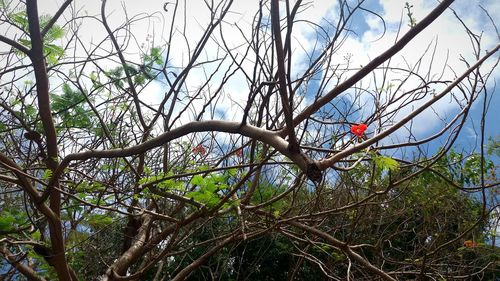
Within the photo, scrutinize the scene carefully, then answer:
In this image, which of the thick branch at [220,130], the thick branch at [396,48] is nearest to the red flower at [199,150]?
the thick branch at [220,130]

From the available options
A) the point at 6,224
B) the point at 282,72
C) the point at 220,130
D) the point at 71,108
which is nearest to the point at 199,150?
the point at 71,108

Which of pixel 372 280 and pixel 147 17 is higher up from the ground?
pixel 147 17

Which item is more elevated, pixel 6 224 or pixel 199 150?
pixel 199 150

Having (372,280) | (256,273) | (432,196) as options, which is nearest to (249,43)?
(372,280)

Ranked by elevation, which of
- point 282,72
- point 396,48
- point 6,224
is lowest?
point 6,224

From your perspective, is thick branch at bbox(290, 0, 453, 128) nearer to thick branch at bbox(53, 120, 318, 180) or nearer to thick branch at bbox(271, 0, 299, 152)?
thick branch at bbox(53, 120, 318, 180)

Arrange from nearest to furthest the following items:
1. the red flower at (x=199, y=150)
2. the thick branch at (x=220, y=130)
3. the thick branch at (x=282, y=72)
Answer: the thick branch at (x=282, y=72)
the thick branch at (x=220, y=130)
the red flower at (x=199, y=150)

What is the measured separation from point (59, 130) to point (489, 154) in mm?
6574

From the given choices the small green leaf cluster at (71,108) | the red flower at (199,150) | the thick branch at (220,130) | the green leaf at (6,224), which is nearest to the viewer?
the thick branch at (220,130)

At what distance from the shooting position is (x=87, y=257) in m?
5.20

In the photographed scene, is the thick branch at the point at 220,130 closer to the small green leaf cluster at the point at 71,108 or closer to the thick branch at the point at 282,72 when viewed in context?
the thick branch at the point at 282,72

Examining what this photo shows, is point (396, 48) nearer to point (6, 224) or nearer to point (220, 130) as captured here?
point (220, 130)

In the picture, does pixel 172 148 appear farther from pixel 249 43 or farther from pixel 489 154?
pixel 489 154

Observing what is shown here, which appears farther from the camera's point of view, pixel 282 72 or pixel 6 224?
pixel 6 224
